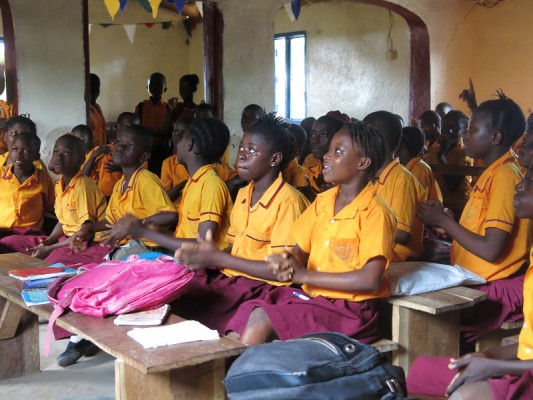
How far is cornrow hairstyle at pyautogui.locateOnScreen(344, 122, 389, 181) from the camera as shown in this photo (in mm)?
2639

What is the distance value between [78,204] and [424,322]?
230 cm

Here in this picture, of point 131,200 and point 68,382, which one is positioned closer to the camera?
point 68,382

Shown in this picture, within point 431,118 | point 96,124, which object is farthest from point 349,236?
point 96,124

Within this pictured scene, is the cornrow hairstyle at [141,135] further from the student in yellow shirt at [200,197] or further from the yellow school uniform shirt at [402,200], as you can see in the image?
the yellow school uniform shirt at [402,200]

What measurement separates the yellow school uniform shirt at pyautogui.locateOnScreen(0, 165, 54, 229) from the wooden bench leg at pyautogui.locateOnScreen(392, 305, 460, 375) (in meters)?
2.97

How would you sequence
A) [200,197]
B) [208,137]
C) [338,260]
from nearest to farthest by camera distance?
[338,260], [200,197], [208,137]

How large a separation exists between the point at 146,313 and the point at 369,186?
937 millimetres

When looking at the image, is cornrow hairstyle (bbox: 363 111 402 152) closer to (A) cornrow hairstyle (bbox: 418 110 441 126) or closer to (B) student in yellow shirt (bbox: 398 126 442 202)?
(B) student in yellow shirt (bbox: 398 126 442 202)

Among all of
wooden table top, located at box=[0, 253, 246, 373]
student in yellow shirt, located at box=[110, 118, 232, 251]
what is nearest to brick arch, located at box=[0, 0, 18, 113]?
student in yellow shirt, located at box=[110, 118, 232, 251]

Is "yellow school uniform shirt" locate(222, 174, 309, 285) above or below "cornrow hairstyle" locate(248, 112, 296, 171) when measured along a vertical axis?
below

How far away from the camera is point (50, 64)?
6.40m

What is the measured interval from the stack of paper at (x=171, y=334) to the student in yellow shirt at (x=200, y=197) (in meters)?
0.84

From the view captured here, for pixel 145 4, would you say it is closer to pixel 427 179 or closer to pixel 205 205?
pixel 427 179

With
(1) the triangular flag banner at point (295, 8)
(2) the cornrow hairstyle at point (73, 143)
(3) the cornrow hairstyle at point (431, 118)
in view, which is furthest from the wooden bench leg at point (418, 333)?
(1) the triangular flag banner at point (295, 8)
